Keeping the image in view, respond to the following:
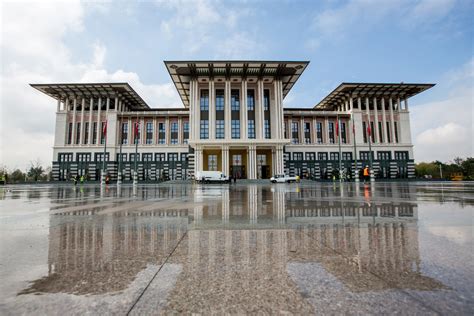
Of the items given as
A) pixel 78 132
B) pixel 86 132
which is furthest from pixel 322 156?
pixel 78 132

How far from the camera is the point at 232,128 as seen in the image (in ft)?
153

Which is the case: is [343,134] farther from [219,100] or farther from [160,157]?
[160,157]

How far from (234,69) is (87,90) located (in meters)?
32.1

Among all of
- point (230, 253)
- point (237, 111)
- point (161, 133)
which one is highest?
point (237, 111)


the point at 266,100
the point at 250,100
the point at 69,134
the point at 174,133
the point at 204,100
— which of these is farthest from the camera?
the point at 174,133

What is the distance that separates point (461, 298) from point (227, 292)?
1.42m

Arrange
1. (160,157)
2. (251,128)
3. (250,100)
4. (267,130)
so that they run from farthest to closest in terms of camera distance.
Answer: (160,157)
(250,100)
(267,130)
(251,128)

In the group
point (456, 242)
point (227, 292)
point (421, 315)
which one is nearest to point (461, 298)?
point (421, 315)

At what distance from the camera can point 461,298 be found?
147 centimetres

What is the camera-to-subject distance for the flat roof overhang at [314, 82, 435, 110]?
2051 inches

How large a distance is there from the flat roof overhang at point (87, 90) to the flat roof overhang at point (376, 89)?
151 feet

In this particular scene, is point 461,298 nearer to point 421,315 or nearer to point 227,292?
point 421,315

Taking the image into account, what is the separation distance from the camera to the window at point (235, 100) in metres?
47.8

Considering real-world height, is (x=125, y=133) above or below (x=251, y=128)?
above
